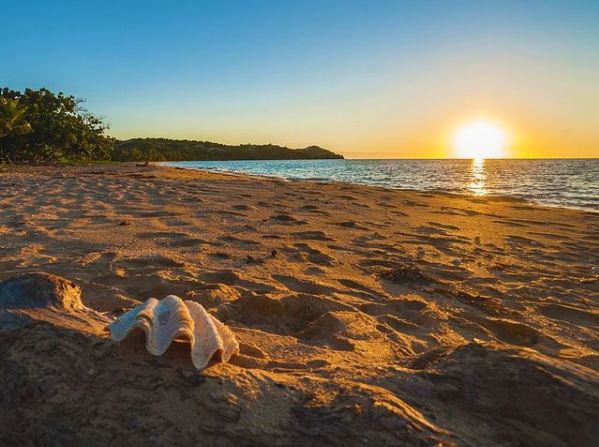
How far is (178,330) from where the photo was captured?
1.90 meters

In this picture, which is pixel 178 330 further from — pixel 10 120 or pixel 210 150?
pixel 210 150

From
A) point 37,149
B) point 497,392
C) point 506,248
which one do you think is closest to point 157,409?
point 497,392

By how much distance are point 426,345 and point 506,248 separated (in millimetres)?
4436

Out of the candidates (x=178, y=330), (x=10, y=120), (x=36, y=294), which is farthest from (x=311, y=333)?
(x=10, y=120)

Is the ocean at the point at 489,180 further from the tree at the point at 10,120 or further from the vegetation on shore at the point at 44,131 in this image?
the tree at the point at 10,120

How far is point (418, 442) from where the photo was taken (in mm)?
1495

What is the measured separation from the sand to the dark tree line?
26.5 meters

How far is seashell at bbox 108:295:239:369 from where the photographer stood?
1.87 m

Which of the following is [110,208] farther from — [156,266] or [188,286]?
[188,286]

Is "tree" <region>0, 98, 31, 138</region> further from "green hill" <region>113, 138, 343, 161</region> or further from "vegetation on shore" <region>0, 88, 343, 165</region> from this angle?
"green hill" <region>113, 138, 343, 161</region>

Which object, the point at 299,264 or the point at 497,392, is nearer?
the point at 497,392

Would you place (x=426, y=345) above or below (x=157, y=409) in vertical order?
below

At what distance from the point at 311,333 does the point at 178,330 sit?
5.37 feet

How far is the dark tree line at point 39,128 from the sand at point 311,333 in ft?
87.0
